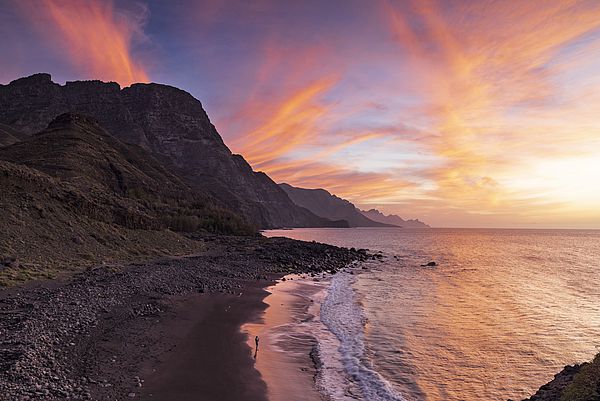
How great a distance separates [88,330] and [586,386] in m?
16.3

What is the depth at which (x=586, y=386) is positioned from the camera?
357 inches

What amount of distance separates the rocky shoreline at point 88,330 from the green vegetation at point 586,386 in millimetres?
11612

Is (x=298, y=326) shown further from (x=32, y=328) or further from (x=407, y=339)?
(x=32, y=328)

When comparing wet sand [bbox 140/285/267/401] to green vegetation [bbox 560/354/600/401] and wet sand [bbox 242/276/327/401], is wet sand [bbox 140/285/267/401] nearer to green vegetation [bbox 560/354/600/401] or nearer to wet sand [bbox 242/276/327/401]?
wet sand [bbox 242/276/327/401]

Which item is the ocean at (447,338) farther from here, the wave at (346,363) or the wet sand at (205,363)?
the wet sand at (205,363)

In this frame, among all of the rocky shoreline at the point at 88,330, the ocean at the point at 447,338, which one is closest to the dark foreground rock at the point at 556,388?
the ocean at the point at 447,338

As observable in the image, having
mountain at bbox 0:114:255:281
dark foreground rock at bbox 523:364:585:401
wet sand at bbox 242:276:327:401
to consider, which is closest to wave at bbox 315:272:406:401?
wet sand at bbox 242:276:327:401

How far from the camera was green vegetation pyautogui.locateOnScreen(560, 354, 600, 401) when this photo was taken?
862 cm

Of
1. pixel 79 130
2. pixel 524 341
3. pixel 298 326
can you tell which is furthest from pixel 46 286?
pixel 79 130

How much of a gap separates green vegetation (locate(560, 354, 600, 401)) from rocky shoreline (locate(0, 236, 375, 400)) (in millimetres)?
11612

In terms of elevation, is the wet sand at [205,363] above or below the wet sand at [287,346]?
above

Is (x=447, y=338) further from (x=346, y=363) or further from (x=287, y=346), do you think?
(x=287, y=346)

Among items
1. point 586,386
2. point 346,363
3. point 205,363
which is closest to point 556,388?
point 586,386

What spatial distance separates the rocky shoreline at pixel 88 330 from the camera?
33.8 ft
